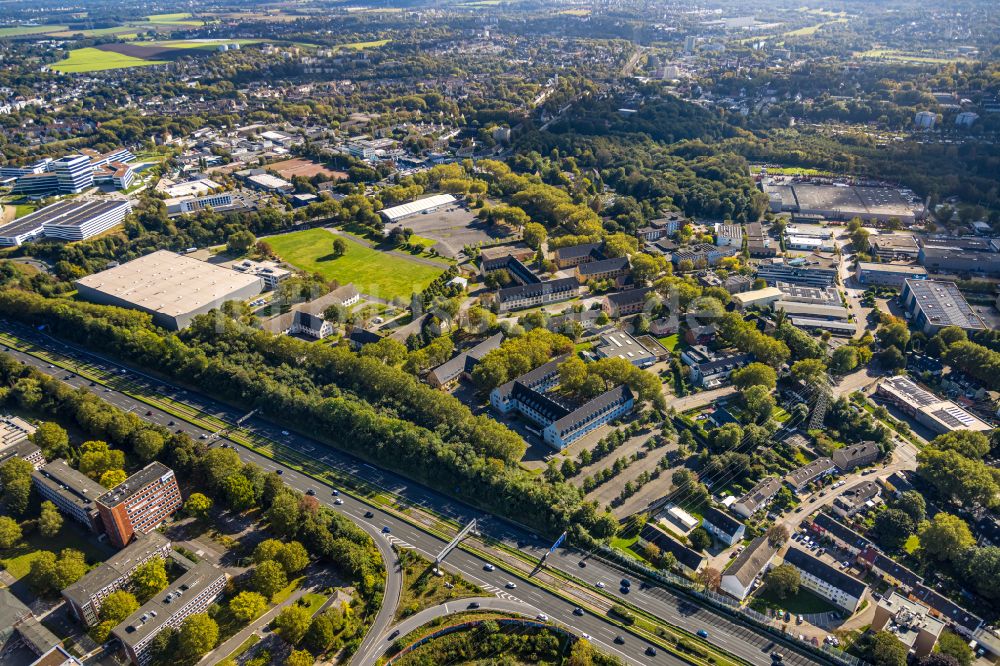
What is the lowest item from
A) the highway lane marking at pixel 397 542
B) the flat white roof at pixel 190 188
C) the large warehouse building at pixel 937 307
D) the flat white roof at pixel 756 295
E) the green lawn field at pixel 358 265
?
the highway lane marking at pixel 397 542

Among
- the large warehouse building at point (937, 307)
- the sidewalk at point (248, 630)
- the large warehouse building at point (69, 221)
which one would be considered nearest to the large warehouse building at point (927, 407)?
the large warehouse building at point (937, 307)

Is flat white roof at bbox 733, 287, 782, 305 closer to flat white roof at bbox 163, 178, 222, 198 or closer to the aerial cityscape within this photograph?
the aerial cityscape

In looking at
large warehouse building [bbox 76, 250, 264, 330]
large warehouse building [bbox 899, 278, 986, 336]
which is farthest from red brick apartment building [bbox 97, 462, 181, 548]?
large warehouse building [bbox 899, 278, 986, 336]

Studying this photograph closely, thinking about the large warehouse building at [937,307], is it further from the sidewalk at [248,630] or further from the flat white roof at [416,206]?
the flat white roof at [416,206]

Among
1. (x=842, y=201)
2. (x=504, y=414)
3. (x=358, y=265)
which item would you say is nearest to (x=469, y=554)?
(x=504, y=414)

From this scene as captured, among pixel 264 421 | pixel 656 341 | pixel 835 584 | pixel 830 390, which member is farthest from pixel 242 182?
pixel 835 584

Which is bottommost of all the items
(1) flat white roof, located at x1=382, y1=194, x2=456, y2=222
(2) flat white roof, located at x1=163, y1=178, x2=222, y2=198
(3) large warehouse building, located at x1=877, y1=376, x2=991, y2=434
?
(3) large warehouse building, located at x1=877, y1=376, x2=991, y2=434

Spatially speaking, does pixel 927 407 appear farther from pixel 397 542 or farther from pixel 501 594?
pixel 397 542
